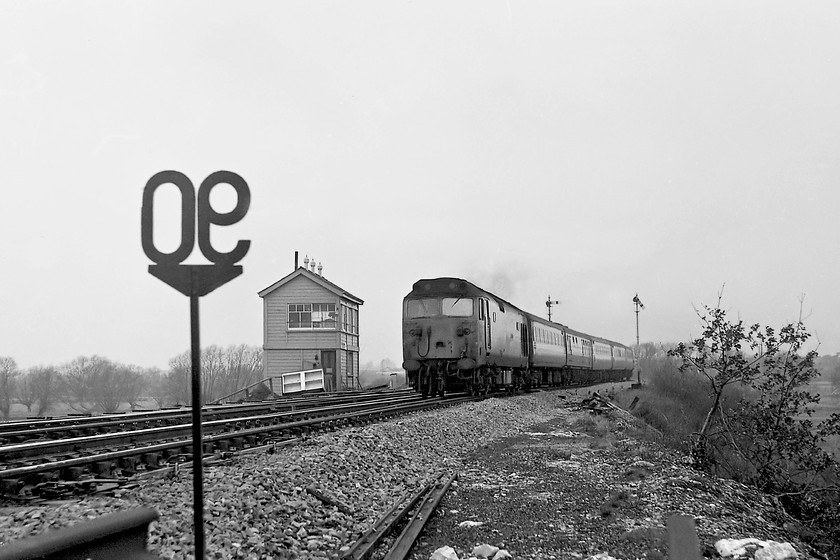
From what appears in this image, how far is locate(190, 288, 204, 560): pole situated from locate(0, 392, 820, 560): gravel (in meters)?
2.67

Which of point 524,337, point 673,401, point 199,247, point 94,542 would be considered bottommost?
point 673,401

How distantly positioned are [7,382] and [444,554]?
25.4 metres

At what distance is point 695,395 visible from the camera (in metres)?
35.5

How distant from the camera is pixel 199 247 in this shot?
111 inches

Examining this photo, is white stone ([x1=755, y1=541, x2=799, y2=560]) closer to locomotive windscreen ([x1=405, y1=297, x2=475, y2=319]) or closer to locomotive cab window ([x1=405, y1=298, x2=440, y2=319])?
locomotive windscreen ([x1=405, y1=297, x2=475, y2=319])

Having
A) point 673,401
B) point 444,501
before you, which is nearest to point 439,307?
point 444,501

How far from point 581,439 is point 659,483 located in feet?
18.9

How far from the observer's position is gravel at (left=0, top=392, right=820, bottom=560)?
608cm

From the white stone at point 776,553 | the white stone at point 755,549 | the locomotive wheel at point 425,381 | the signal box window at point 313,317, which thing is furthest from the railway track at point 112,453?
the signal box window at point 313,317

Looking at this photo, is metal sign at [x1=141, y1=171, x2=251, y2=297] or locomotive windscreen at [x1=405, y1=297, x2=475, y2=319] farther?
locomotive windscreen at [x1=405, y1=297, x2=475, y2=319]

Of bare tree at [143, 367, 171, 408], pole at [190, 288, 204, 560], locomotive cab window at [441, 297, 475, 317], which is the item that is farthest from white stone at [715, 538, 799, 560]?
bare tree at [143, 367, 171, 408]

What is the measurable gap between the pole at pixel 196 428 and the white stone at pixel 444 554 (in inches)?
140

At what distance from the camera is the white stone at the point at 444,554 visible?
5.99 meters

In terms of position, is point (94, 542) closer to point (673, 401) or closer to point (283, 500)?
point (283, 500)
